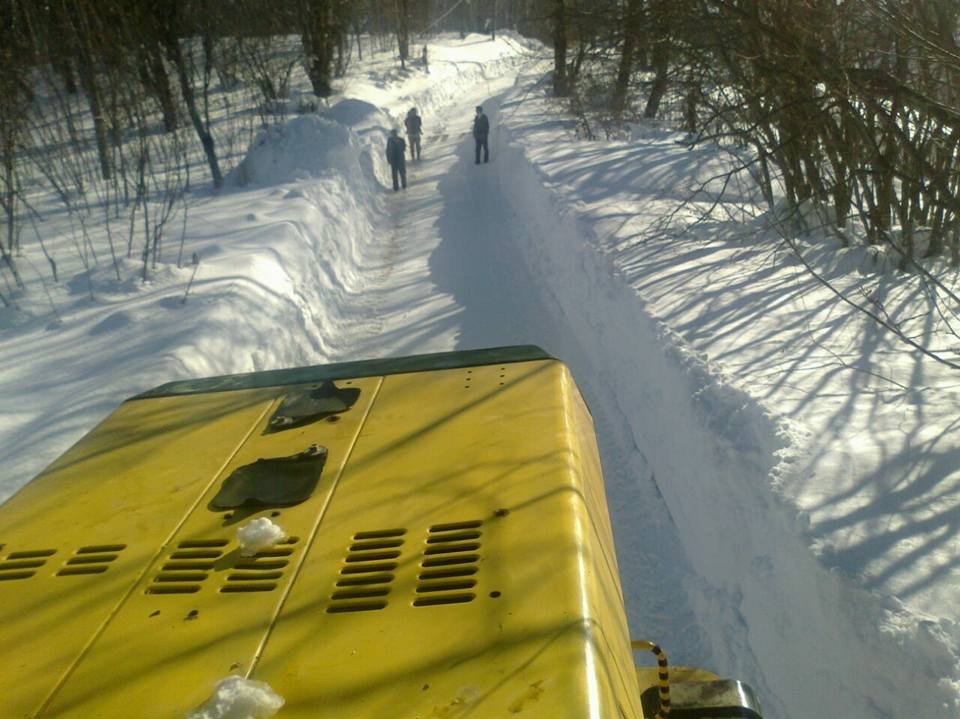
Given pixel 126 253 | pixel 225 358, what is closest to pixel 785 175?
pixel 225 358

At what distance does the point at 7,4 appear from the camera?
12992mm

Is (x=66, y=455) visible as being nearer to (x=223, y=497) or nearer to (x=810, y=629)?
(x=223, y=497)

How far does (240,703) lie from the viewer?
1.66 metres

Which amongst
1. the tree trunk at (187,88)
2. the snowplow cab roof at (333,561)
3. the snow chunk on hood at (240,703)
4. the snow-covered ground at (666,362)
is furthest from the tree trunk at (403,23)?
the snow chunk on hood at (240,703)

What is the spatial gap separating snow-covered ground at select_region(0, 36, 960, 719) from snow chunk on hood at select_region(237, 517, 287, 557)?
7.75ft

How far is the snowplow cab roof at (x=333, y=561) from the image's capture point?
5.78ft

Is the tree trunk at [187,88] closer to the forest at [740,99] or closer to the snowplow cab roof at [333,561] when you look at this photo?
the forest at [740,99]

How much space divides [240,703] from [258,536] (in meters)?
0.68

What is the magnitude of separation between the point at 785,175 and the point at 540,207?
12.1 ft

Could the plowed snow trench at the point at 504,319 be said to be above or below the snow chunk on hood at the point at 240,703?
below

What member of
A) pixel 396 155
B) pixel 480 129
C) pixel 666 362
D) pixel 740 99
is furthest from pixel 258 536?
pixel 480 129

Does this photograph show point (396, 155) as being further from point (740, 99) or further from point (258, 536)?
point (258, 536)

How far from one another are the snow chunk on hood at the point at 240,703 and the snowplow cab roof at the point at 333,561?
0.11ft

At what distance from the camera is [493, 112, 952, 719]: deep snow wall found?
9.75ft
